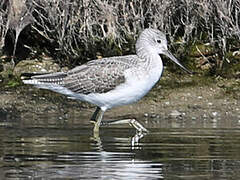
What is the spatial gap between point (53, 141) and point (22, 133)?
0.84 meters

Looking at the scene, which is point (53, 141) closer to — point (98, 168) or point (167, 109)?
point (98, 168)

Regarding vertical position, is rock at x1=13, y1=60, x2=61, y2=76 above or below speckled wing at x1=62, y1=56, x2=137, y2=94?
above

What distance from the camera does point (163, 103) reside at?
45.6 ft

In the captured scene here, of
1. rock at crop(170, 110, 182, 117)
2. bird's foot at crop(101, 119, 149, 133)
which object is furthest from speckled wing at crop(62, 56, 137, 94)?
rock at crop(170, 110, 182, 117)

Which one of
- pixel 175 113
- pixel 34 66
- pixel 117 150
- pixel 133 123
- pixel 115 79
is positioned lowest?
pixel 117 150

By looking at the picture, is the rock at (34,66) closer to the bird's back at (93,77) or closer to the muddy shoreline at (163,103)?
the muddy shoreline at (163,103)

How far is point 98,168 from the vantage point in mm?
8430

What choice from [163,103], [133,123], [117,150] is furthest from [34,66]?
[117,150]

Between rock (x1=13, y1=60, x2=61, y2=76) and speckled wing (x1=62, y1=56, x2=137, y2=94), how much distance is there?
2953 millimetres

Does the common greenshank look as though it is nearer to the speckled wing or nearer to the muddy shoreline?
the speckled wing

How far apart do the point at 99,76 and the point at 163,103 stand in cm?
207

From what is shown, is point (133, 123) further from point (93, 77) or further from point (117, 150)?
point (117, 150)

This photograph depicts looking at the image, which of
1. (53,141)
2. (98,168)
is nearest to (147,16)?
(53,141)

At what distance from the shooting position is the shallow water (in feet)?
27.0
